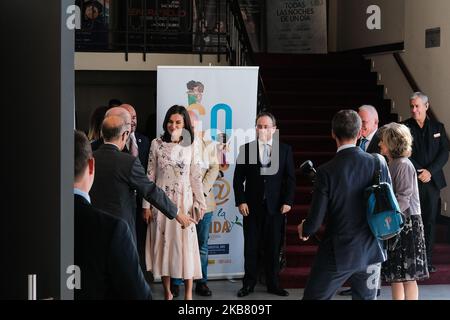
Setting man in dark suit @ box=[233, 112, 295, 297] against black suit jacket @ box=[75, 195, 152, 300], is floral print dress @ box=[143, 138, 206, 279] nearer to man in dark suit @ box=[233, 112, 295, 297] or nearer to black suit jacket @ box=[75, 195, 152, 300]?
man in dark suit @ box=[233, 112, 295, 297]

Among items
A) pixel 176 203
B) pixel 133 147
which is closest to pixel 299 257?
pixel 176 203

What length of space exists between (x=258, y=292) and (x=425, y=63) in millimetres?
3604

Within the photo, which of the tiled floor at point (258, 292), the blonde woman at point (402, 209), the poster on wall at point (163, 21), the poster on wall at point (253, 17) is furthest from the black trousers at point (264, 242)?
the poster on wall at point (253, 17)

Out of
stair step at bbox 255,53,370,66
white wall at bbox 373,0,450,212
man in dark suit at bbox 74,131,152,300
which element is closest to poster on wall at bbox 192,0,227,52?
stair step at bbox 255,53,370,66

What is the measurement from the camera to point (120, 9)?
12281 millimetres

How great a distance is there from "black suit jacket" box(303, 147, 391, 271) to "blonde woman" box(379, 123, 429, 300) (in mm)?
814

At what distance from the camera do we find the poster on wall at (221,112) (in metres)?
7.05

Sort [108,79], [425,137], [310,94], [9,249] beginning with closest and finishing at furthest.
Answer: [9,249] → [425,137] → [310,94] → [108,79]

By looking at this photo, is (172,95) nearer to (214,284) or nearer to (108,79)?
(214,284)

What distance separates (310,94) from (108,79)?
2975mm

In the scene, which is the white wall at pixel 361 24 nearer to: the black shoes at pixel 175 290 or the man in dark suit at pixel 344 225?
the black shoes at pixel 175 290

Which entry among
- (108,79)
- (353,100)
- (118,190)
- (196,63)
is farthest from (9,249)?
(108,79)

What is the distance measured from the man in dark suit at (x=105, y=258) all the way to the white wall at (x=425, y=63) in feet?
21.4

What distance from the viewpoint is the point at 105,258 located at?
2.32 m
